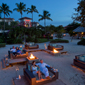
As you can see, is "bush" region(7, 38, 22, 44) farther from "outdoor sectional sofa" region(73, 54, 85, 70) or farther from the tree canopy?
"outdoor sectional sofa" region(73, 54, 85, 70)

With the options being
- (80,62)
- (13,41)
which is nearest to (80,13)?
(80,62)

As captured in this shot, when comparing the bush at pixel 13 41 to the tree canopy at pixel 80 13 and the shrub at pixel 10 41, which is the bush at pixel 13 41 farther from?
the tree canopy at pixel 80 13

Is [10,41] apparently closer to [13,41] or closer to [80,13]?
[13,41]

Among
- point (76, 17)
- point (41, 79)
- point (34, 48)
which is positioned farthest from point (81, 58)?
point (34, 48)

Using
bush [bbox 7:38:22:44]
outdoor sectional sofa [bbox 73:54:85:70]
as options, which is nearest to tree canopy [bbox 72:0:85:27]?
outdoor sectional sofa [bbox 73:54:85:70]

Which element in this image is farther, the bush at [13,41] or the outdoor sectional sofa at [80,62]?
the bush at [13,41]

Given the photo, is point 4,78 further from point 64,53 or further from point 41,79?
point 64,53

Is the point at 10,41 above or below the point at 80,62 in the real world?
above

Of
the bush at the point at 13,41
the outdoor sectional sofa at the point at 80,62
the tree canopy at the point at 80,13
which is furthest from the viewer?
the bush at the point at 13,41

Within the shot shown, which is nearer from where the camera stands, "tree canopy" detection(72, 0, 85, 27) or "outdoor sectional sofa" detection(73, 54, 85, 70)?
"outdoor sectional sofa" detection(73, 54, 85, 70)

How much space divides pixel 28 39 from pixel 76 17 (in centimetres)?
1502

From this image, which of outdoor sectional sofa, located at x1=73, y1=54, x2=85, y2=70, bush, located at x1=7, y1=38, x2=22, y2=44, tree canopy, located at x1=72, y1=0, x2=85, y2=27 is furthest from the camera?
bush, located at x1=7, y1=38, x2=22, y2=44

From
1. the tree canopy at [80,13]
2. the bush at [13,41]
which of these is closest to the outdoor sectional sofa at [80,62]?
the tree canopy at [80,13]

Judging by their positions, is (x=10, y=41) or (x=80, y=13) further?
(x=10, y=41)
